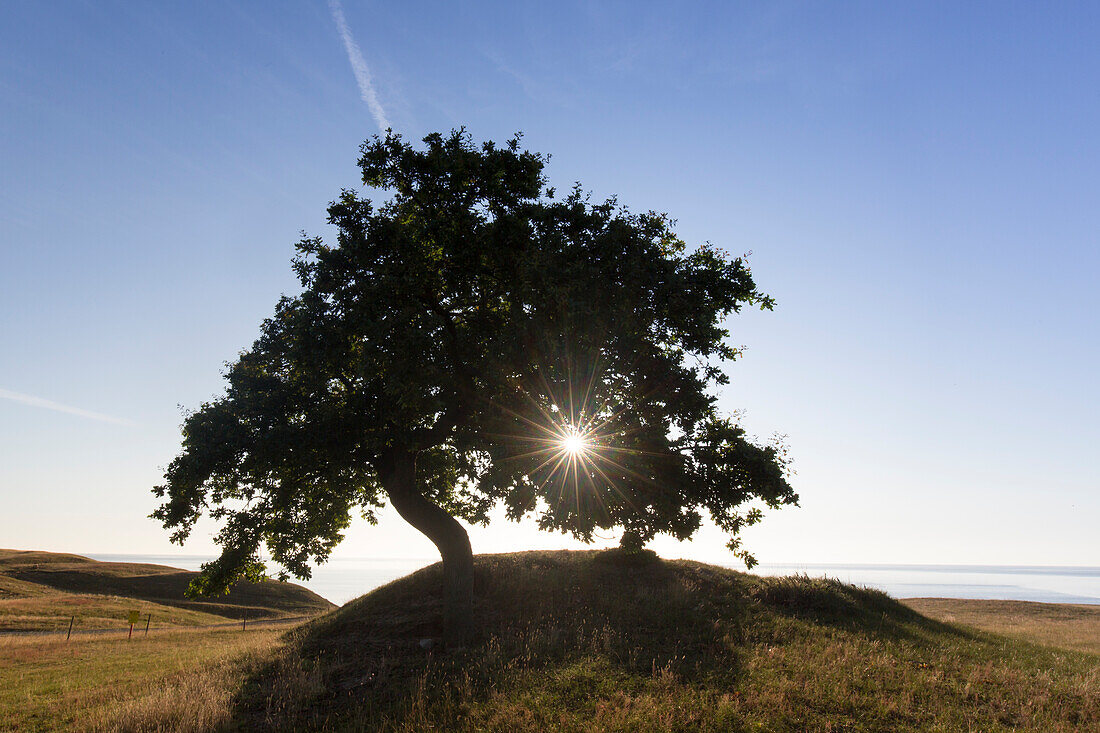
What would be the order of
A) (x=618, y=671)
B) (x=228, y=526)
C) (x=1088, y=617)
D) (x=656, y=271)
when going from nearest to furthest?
(x=618, y=671)
(x=656, y=271)
(x=228, y=526)
(x=1088, y=617)

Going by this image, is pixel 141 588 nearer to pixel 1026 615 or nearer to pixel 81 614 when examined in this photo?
pixel 81 614

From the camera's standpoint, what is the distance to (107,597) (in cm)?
5309

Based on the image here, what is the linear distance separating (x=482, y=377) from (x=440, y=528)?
612 centimetres

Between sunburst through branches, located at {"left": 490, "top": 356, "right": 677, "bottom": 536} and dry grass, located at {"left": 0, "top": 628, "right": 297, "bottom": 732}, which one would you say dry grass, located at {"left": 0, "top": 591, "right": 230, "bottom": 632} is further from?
sunburst through branches, located at {"left": 490, "top": 356, "right": 677, "bottom": 536}

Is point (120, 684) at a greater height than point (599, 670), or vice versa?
point (599, 670)

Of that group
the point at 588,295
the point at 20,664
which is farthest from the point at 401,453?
the point at 20,664

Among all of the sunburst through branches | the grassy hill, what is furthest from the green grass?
the sunburst through branches

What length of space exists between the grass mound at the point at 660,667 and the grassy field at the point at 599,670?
7 cm

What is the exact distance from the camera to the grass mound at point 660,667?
37.1 feet

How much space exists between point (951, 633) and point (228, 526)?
24.9 m

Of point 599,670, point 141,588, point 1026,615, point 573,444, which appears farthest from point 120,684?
point 141,588

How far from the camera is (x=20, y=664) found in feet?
71.4

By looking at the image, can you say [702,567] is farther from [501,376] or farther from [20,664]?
[20,664]

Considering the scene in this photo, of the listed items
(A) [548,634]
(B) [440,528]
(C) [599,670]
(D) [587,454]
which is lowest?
(C) [599,670]
